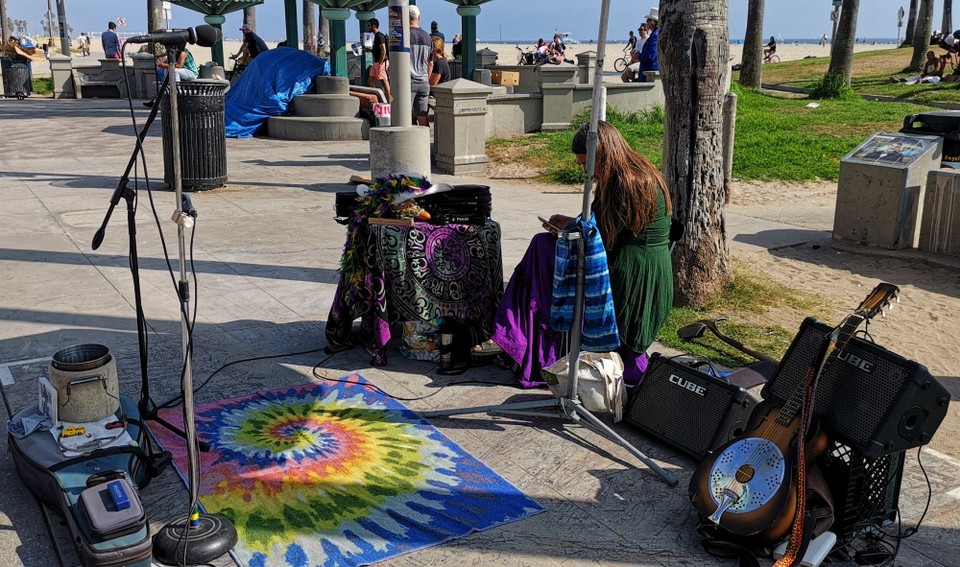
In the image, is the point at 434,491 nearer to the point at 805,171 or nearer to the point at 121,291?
the point at 121,291

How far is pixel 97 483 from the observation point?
3754 mm

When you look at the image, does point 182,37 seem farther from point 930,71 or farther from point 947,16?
point 947,16

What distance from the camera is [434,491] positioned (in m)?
4.36

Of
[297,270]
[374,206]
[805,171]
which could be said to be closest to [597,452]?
[374,206]

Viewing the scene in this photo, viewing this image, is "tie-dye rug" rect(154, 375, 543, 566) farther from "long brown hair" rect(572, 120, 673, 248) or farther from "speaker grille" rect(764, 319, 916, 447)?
"long brown hair" rect(572, 120, 673, 248)

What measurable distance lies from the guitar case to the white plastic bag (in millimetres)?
2021

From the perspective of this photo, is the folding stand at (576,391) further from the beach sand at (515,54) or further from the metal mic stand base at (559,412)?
the beach sand at (515,54)

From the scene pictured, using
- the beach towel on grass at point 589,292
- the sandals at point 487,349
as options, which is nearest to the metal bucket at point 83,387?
the beach towel on grass at point 589,292

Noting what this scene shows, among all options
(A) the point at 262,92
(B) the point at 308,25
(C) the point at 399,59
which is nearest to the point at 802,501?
(C) the point at 399,59

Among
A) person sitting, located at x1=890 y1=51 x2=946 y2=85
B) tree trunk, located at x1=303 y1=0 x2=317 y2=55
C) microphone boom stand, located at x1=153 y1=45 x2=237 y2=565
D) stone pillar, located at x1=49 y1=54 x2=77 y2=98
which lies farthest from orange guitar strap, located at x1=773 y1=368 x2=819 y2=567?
tree trunk, located at x1=303 y1=0 x2=317 y2=55

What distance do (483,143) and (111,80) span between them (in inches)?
590

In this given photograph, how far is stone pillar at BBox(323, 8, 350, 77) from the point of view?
18672 mm

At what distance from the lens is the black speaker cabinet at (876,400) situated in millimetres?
3684

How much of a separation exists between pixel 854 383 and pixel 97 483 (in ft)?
10.2
